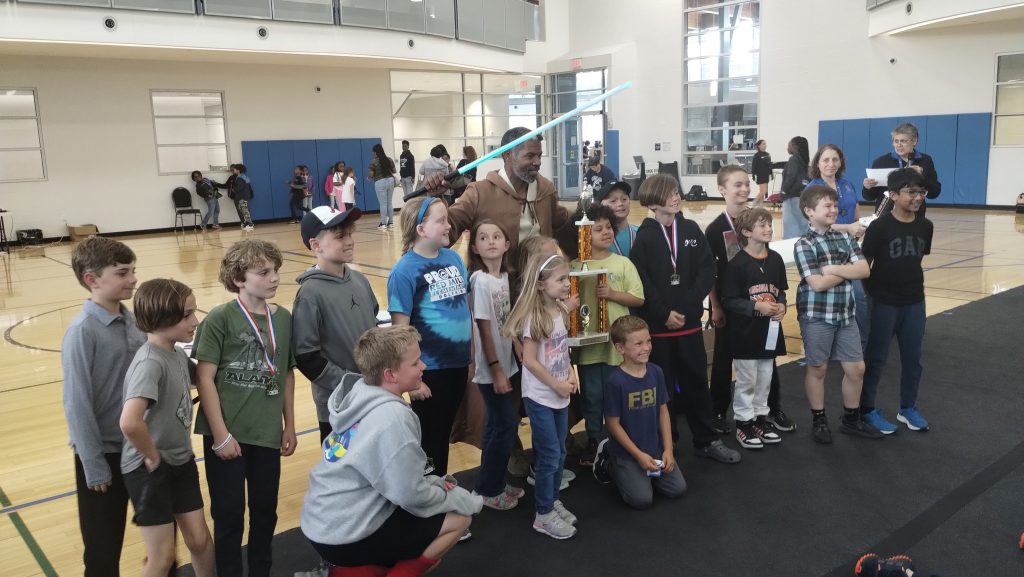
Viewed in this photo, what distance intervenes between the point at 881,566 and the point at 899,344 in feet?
6.07

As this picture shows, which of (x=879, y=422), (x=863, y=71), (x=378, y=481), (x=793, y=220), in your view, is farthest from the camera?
(x=863, y=71)

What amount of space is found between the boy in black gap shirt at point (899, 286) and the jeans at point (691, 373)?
3.23 feet

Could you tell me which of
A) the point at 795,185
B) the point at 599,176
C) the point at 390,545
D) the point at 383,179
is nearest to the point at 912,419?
the point at 795,185

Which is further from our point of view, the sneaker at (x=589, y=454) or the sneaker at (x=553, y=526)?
the sneaker at (x=589, y=454)

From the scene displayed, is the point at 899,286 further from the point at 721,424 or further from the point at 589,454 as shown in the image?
the point at 589,454

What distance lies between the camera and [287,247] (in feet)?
45.2

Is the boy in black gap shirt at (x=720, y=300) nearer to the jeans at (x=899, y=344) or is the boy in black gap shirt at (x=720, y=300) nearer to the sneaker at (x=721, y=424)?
the sneaker at (x=721, y=424)

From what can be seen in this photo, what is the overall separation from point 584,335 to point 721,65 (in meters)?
19.2

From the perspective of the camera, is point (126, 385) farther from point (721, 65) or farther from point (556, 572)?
point (721, 65)

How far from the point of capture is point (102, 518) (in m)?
2.44

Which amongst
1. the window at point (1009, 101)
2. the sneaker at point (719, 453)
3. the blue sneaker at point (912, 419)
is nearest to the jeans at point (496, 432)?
the sneaker at point (719, 453)

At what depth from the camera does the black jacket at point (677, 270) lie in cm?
384

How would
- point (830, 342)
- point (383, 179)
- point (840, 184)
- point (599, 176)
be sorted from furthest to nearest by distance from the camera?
1. point (383, 179)
2. point (599, 176)
3. point (840, 184)
4. point (830, 342)

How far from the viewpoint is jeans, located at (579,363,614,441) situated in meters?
3.78
